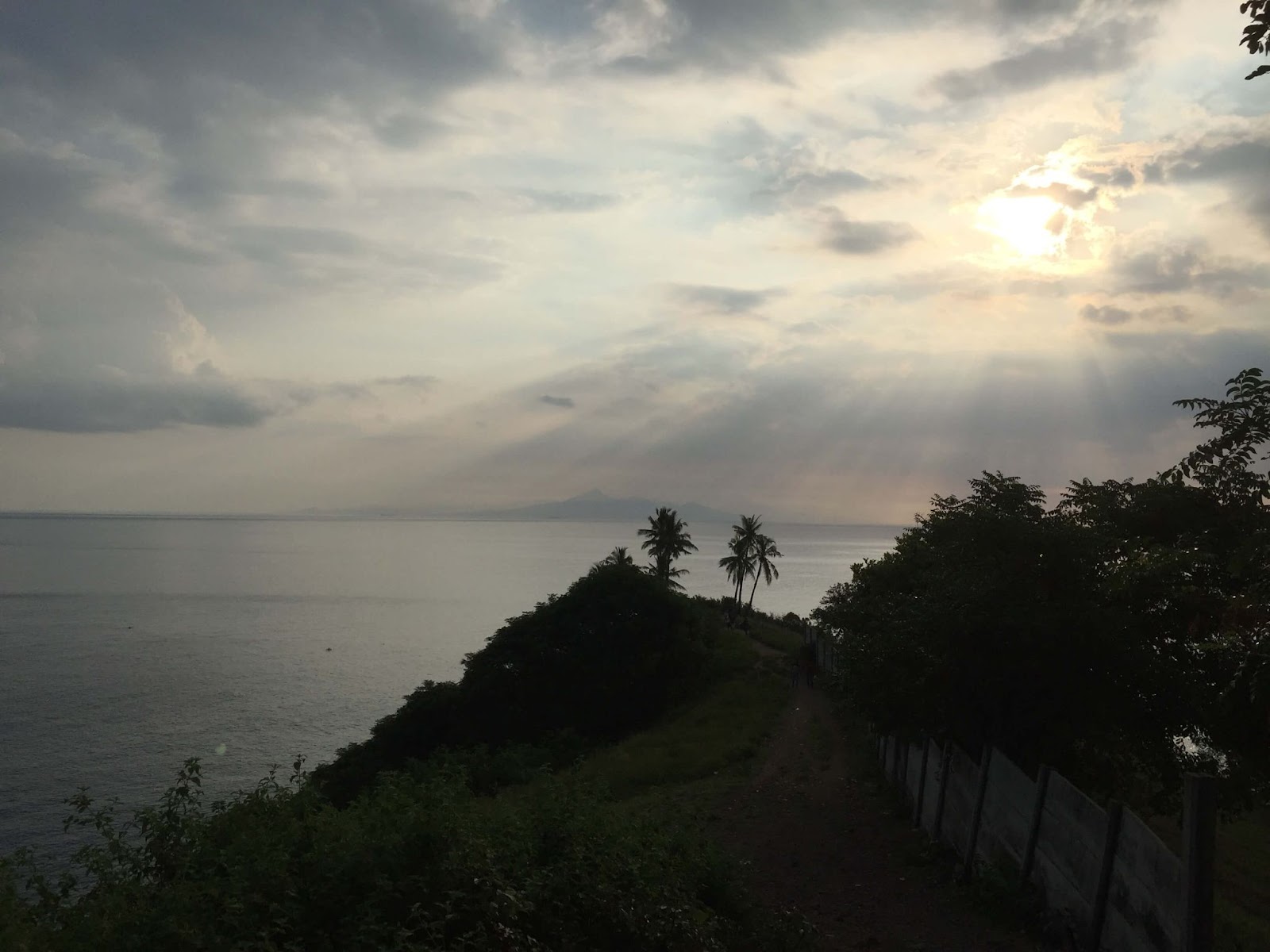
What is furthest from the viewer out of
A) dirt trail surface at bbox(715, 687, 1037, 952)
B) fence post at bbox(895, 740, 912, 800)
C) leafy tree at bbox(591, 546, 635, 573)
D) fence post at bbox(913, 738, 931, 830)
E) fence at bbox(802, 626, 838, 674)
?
leafy tree at bbox(591, 546, 635, 573)

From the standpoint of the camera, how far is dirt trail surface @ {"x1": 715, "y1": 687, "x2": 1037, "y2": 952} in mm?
12375

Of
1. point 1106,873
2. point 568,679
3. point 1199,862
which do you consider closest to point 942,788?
point 1106,873

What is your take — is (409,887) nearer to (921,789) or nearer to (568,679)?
(921,789)

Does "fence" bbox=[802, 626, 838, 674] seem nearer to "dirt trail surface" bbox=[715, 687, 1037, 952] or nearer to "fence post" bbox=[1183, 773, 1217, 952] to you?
"dirt trail surface" bbox=[715, 687, 1037, 952]

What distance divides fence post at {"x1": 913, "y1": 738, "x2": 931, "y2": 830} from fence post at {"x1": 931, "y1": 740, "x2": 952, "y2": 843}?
112 centimetres

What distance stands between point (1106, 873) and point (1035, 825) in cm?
224

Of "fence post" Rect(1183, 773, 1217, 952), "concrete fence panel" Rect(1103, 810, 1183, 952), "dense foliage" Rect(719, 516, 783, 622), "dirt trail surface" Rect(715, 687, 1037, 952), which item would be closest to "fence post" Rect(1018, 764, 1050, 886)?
"dirt trail surface" Rect(715, 687, 1037, 952)

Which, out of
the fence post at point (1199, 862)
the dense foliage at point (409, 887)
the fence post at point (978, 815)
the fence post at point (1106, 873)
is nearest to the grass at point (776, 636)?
the fence post at point (978, 815)

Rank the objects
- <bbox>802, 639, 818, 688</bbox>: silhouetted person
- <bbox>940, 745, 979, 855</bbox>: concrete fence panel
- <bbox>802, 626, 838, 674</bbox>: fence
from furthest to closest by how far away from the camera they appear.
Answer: <bbox>802, 639, 818, 688</bbox>: silhouetted person
<bbox>802, 626, 838, 674</bbox>: fence
<bbox>940, 745, 979, 855</bbox>: concrete fence panel

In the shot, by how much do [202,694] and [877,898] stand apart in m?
75.8

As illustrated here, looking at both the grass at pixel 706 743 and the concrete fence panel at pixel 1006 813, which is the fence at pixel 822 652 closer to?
the grass at pixel 706 743

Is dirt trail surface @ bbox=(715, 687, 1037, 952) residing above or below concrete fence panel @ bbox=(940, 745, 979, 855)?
below

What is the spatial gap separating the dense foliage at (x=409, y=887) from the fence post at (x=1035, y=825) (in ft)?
11.3

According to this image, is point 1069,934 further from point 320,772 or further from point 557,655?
point 557,655
